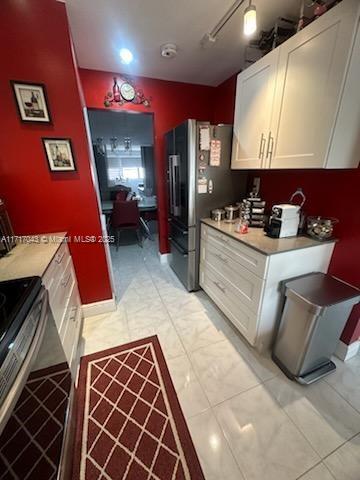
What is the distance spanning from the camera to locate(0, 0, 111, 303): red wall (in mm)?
1376

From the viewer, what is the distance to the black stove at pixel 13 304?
0.66 m

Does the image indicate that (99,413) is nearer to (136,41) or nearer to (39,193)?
(39,193)

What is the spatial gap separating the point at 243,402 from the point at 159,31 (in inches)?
114

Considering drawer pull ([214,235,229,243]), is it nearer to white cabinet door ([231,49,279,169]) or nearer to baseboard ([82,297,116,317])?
white cabinet door ([231,49,279,169])

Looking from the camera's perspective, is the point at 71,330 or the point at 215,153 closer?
the point at 71,330

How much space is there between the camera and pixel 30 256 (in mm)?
1342

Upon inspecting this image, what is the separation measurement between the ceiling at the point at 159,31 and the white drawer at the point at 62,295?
1.95m

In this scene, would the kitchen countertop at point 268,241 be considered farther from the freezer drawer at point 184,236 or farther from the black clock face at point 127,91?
the black clock face at point 127,91

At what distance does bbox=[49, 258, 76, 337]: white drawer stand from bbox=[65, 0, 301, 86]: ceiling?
195cm

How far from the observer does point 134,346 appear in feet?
5.69

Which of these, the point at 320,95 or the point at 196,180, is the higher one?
the point at 320,95

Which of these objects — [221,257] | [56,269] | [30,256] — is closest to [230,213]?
[221,257]

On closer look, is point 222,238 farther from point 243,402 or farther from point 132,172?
point 132,172

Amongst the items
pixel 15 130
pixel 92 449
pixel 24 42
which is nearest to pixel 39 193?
pixel 15 130
